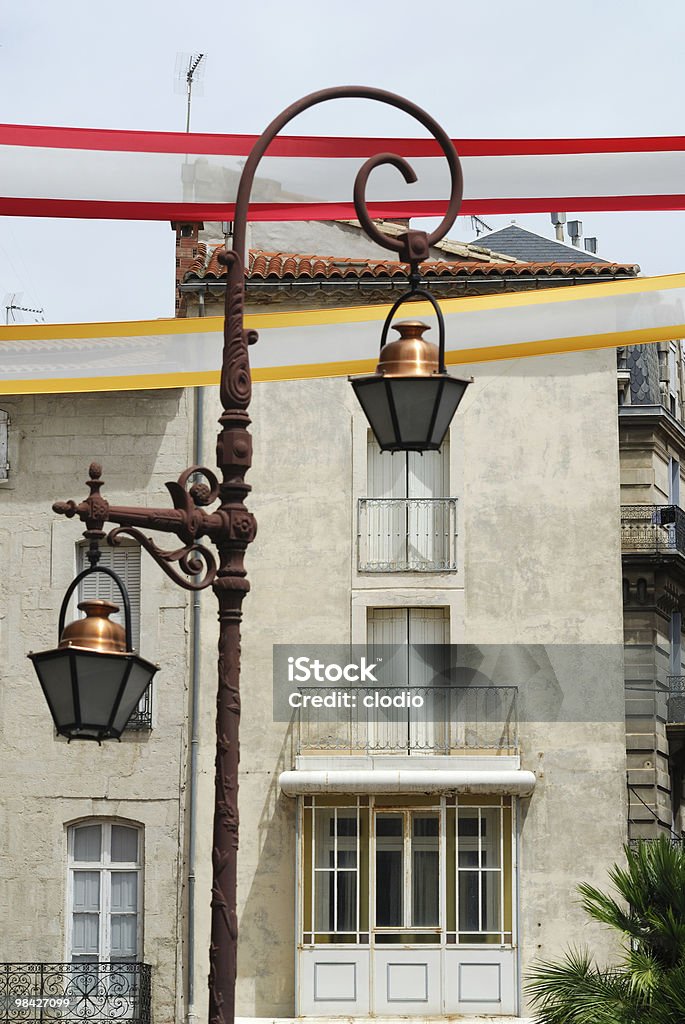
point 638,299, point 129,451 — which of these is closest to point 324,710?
point 129,451

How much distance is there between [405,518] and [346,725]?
9.29 ft

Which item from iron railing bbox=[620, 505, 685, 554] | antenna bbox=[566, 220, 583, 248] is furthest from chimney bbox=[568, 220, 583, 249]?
iron railing bbox=[620, 505, 685, 554]

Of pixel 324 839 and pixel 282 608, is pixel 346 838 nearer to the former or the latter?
pixel 324 839

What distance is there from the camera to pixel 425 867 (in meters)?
24.1

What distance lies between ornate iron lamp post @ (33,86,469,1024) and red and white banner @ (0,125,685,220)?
549 cm

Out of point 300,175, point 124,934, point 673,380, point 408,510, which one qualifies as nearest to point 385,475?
point 408,510

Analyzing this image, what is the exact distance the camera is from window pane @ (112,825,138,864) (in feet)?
79.0

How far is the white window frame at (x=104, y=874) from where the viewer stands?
23.9m

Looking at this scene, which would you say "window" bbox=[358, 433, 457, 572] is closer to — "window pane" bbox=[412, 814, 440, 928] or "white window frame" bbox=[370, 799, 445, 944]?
"white window frame" bbox=[370, 799, 445, 944]

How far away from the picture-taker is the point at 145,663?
7910mm

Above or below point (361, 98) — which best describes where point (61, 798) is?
below

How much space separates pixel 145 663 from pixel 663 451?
87.0 feet

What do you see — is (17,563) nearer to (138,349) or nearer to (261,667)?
(261,667)

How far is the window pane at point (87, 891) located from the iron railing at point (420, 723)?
3.08 meters
